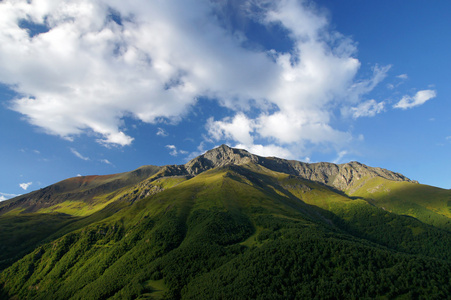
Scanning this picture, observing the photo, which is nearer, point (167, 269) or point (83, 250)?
point (167, 269)

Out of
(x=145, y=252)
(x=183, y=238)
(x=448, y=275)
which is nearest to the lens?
(x=448, y=275)

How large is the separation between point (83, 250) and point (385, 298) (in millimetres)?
200411

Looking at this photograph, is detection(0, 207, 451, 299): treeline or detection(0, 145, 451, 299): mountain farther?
detection(0, 145, 451, 299): mountain

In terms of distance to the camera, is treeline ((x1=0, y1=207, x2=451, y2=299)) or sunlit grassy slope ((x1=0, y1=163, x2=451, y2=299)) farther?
sunlit grassy slope ((x1=0, y1=163, x2=451, y2=299))

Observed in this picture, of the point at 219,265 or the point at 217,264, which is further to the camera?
the point at 217,264

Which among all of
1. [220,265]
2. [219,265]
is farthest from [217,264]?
[220,265]

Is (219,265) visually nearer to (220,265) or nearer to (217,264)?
(220,265)

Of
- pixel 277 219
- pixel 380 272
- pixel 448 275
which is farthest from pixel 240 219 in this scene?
pixel 448 275

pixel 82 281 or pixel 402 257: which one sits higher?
pixel 402 257

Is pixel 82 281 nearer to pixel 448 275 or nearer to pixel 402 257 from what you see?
pixel 402 257

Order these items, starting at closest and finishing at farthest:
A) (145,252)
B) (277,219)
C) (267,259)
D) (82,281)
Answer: (267,259), (82,281), (145,252), (277,219)

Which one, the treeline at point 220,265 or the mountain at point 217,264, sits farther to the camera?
the mountain at point 217,264

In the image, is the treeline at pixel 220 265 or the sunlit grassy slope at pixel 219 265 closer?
the treeline at pixel 220 265

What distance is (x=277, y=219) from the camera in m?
177
